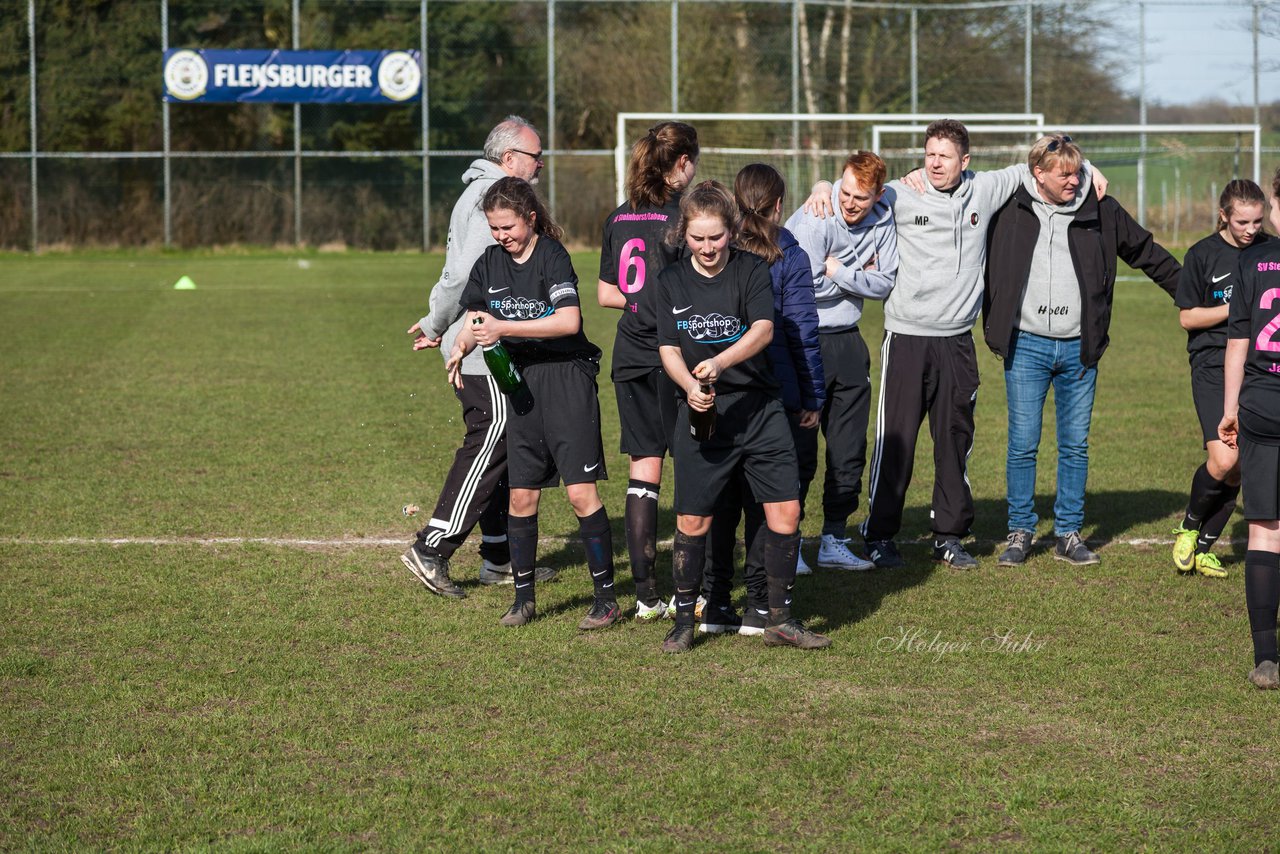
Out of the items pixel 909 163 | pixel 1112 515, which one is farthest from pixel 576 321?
pixel 909 163

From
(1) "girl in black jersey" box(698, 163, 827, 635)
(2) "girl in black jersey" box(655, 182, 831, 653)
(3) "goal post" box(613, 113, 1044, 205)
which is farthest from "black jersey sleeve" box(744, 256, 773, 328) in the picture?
(3) "goal post" box(613, 113, 1044, 205)

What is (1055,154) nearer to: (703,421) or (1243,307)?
(1243,307)

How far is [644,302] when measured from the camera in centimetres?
570

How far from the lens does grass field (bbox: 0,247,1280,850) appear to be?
3.95 m

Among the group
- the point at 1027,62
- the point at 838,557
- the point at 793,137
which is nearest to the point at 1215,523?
the point at 838,557

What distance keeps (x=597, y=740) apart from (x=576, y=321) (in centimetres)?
177

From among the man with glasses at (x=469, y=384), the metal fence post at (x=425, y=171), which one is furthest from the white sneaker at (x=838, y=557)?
the metal fence post at (x=425, y=171)

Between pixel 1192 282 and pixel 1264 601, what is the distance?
78.6 inches

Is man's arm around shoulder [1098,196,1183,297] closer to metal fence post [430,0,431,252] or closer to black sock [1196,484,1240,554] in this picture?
black sock [1196,484,1240,554]

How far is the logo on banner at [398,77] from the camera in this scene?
3366 centimetres

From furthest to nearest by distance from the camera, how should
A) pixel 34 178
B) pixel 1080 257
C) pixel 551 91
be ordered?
pixel 551 91
pixel 34 178
pixel 1080 257

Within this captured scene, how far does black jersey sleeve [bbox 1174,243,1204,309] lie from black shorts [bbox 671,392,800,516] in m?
2.30

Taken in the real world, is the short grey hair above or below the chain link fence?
below

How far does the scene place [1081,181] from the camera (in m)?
6.76
